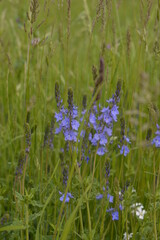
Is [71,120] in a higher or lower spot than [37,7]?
lower

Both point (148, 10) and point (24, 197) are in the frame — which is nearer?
point (24, 197)

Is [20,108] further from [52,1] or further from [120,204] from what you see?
[120,204]

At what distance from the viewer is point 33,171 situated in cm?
239

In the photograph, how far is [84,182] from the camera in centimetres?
169

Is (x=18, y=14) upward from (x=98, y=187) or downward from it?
upward

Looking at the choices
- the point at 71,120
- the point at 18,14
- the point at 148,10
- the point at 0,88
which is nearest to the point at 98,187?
the point at 71,120

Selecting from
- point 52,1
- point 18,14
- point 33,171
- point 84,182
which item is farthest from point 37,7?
point 18,14

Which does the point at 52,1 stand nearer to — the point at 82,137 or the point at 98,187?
the point at 82,137

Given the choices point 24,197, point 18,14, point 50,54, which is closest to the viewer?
point 24,197

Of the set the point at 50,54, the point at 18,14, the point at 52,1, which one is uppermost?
the point at 18,14

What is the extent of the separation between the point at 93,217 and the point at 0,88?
1.61 metres

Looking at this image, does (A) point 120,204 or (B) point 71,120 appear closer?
(B) point 71,120

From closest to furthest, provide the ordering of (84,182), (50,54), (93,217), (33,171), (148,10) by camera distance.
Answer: (84,182)
(148,10)
(93,217)
(50,54)
(33,171)

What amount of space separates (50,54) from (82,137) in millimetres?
569
